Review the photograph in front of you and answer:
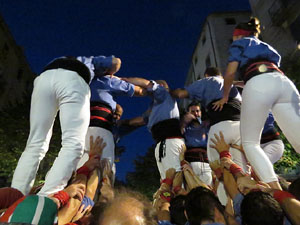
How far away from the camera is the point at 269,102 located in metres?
2.30

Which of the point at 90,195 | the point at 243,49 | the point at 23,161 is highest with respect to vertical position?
the point at 243,49

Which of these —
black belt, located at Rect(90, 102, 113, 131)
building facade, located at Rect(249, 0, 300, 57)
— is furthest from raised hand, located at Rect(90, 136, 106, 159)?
building facade, located at Rect(249, 0, 300, 57)

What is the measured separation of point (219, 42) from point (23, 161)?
23.6 meters

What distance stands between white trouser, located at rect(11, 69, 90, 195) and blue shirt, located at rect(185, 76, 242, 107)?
1.88 meters

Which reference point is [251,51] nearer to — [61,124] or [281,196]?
[281,196]

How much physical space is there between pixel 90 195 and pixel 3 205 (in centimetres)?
65

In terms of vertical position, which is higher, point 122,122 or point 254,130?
point 254,130

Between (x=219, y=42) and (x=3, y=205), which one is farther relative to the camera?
(x=219, y=42)

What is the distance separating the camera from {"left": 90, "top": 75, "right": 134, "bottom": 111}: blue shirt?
120 inches

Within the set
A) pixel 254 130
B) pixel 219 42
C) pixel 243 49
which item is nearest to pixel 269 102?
pixel 254 130

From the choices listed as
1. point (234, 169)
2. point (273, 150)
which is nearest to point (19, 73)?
point (273, 150)

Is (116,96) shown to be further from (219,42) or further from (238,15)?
(238,15)

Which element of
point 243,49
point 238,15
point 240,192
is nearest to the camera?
point 240,192

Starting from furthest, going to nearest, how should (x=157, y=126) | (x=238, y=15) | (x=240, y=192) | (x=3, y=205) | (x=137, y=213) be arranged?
(x=238, y=15) < (x=157, y=126) < (x=240, y=192) < (x=3, y=205) < (x=137, y=213)
